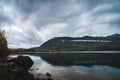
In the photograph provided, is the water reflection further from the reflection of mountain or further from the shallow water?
the reflection of mountain

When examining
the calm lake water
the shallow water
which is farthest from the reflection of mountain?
the shallow water

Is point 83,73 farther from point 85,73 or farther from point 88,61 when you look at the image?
point 88,61

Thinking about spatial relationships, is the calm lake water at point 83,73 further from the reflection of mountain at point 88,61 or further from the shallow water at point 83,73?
the reflection of mountain at point 88,61

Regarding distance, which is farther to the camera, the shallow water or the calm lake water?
the calm lake water

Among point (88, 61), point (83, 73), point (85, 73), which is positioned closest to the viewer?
point (85, 73)

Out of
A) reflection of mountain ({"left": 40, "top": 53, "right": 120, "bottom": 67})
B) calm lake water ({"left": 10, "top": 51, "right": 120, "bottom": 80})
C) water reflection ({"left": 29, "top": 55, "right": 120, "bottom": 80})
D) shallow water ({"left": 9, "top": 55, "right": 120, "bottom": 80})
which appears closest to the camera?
water reflection ({"left": 29, "top": 55, "right": 120, "bottom": 80})

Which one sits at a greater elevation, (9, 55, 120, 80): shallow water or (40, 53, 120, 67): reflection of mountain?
(40, 53, 120, 67): reflection of mountain

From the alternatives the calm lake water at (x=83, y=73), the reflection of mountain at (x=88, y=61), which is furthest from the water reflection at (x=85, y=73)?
the reflection of mountain at (x=88, y=61)

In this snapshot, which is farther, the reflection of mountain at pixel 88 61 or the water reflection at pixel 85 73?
the reflection of mountain at pixel 88 61

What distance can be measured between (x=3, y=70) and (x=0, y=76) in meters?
3.85

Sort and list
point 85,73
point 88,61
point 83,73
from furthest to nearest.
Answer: point 88,61
point 83,73
point 85,73

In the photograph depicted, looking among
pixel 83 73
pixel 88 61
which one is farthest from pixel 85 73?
pixel 88 61

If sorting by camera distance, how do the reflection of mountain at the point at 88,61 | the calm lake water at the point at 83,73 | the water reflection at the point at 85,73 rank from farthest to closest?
the reflection of mountain at the point at 88,61
the calm lake water at the point at 83,73
the water reflection at the point at 85,73

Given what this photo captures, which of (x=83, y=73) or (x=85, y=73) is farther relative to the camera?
(x=83, y=73)
